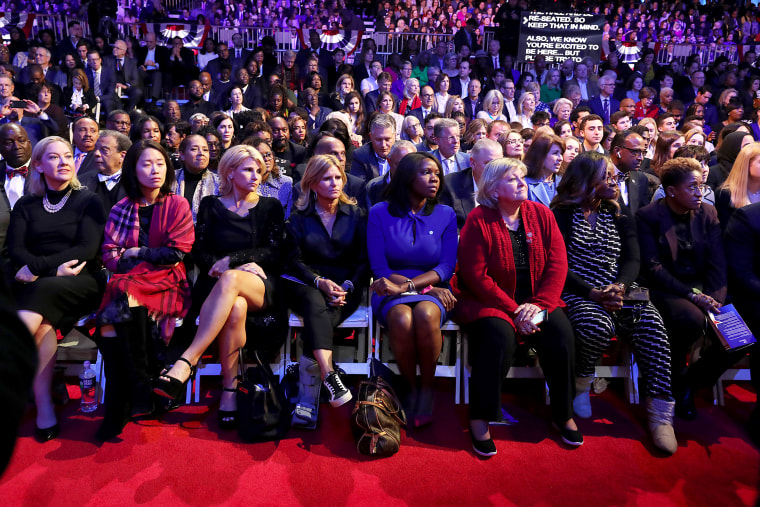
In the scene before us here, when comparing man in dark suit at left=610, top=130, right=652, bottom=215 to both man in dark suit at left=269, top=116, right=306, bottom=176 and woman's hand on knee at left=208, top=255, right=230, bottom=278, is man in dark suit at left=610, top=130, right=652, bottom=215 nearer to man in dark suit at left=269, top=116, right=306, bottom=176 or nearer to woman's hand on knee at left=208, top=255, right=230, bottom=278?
man in dark suit at left=269, top=116, right=306, bottom=176

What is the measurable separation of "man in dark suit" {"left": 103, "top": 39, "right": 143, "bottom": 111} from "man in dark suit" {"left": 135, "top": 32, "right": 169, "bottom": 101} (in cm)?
25

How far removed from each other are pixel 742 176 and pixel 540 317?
6.42 ft

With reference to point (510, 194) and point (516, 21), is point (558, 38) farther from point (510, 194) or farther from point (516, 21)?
point (510, 194)

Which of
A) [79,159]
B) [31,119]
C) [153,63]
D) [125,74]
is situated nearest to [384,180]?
[79,159]

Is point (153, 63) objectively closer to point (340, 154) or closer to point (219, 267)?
point (340, 154)

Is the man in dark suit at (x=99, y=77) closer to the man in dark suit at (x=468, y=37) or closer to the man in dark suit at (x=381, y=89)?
the man in dark suit at (x=381, y=89)

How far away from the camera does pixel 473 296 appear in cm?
301

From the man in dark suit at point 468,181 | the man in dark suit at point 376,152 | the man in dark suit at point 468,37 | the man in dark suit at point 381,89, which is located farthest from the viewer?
the man in dark suit at point 468,37

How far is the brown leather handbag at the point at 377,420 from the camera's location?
2.57 meters

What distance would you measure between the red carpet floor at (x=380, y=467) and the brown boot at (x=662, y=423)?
0.06 m

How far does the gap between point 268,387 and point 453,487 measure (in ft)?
3.25

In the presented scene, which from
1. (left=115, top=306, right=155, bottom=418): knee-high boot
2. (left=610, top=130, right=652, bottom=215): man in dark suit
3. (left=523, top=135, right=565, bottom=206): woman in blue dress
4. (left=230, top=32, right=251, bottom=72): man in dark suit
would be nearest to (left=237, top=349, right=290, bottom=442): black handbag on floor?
(left=115, top=306, right=155, bottom=418): knee-high boot

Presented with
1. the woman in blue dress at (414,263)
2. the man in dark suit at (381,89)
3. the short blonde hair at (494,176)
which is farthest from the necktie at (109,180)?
the man in dark suit at (381,89)

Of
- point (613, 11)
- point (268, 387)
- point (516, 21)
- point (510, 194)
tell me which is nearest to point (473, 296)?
point (510, 194)
